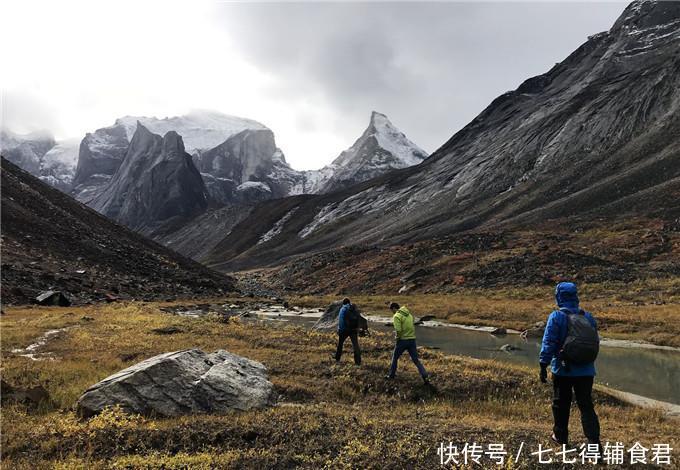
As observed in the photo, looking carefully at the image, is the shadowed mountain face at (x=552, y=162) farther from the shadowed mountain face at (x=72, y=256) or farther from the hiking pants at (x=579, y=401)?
the hiking pants at (x=579, y=401)

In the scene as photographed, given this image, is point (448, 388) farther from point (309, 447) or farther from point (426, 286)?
point (426, 286)

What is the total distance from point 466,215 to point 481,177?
2188 centimetres

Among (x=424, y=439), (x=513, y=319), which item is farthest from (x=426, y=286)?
(x=424, y=439)

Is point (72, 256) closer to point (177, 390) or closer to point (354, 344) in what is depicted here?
point (354, 344)

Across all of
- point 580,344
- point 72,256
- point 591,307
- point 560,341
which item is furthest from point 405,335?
point 72,256

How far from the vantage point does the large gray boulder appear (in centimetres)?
1131

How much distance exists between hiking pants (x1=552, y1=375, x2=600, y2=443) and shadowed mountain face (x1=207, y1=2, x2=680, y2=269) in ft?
230

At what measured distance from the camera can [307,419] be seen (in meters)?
10.9

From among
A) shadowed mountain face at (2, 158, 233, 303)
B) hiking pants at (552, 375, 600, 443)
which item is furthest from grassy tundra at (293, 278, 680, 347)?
shadowed mountain face at (2, 158, 233, 303)

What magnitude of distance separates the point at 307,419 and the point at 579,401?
6184 mm

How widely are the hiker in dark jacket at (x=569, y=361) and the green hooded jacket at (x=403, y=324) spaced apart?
268 inches

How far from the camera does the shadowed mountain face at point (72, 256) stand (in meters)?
46.5

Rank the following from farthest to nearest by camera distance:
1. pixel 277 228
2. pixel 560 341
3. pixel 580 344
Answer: pixel 277 228
pixel 560 341
pixel 580 344

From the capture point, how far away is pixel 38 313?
3397 centimetres
